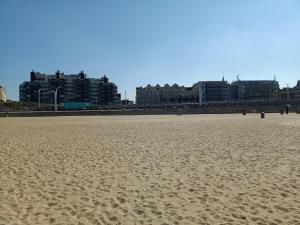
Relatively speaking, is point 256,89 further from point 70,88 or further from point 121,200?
point 121,200

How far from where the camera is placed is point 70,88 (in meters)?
192

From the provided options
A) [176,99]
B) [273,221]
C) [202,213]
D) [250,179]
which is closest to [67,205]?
[202,213]

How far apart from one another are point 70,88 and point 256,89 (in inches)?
3509

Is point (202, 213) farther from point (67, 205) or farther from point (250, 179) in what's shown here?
point (250, 179)

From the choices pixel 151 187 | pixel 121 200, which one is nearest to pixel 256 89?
pixel 151 187

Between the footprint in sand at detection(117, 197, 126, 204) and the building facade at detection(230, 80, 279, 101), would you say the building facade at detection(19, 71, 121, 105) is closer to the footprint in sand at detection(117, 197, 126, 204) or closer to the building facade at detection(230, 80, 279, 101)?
the building facade at detection(230, 80, 279, 101)

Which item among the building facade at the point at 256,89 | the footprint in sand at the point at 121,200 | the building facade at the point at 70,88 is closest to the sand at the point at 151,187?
the footprint in sand at the point at 121,200

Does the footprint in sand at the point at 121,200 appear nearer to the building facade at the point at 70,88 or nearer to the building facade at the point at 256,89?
the building facade at the point at 70,88

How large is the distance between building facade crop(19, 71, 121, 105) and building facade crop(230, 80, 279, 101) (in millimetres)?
61280

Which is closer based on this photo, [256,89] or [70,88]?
[70,88]

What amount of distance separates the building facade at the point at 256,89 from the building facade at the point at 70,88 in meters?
61.3

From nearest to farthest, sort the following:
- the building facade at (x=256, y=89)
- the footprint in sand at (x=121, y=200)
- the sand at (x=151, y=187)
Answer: the sand at (x=151, y=187), the footprint in sand at (x=121, y=200), the building facade at (x=256, y=89)

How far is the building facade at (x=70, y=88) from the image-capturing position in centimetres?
19038

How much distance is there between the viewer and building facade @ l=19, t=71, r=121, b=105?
190375 millimetres
